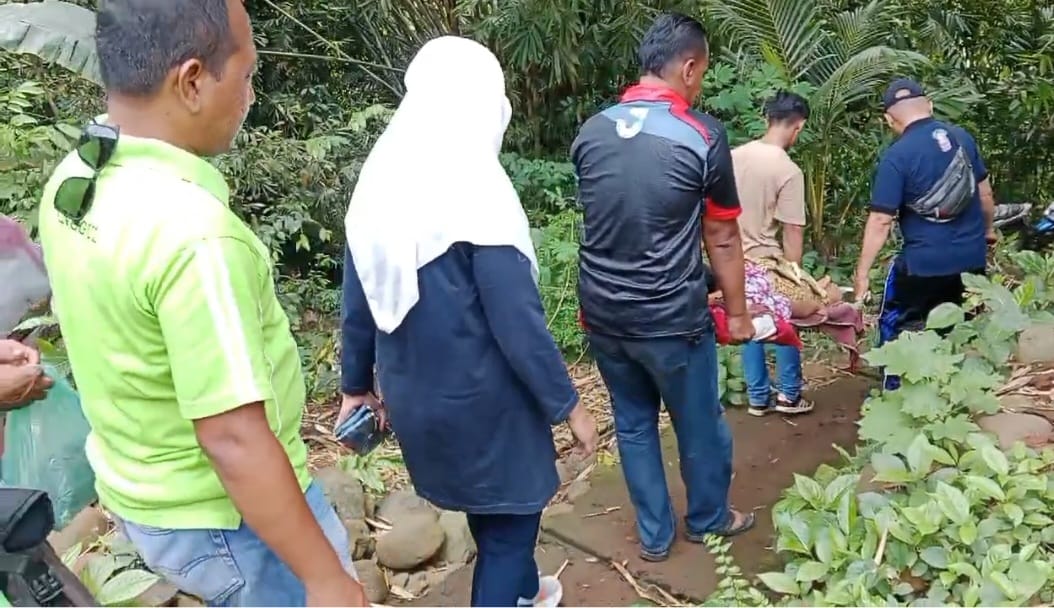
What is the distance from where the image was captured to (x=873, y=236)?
15.1ft

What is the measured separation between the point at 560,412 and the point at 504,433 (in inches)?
6.9

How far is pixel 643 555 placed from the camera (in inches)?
149

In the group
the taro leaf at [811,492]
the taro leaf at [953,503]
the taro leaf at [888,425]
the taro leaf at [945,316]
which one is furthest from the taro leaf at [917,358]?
the taro leaf at [953,503]

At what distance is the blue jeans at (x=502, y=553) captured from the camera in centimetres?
283

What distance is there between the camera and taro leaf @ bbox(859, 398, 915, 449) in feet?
10.4

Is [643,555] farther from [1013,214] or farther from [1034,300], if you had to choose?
[1013,214]

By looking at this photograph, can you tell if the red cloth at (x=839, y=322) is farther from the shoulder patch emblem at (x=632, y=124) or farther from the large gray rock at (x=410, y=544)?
the large gray rock at (x=410, y=544)

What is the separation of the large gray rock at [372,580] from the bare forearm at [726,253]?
5.56 ft

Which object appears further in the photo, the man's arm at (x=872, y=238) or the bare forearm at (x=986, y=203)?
the bare forearm at (x=986, y=203)

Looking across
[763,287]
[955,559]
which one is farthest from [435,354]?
[763,287]

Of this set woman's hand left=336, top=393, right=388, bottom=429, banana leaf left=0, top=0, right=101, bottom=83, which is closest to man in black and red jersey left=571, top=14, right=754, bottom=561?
woman's hand left=336, top=393, right=388, bottom=429

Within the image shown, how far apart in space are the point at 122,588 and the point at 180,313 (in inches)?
Answer: 26.6

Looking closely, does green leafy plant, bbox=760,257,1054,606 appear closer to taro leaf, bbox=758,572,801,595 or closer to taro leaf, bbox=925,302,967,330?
taro leaf, bbox=758,572,801,595

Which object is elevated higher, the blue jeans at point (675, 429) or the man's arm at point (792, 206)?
the man's arm at point (792, 206)
